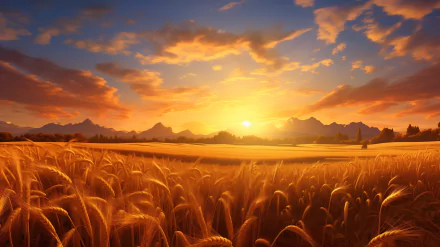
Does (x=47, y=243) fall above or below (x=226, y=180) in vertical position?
below

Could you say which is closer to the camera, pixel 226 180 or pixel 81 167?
pixel 226 180

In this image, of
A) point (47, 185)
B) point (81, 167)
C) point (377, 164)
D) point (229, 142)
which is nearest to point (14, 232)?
point (47, 185)

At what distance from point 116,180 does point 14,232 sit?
110cm

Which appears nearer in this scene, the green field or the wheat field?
the wheat field

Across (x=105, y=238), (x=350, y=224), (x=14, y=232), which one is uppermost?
(x=105, y=238)

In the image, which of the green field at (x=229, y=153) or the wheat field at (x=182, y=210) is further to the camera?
the green field at (x=229, y=153)

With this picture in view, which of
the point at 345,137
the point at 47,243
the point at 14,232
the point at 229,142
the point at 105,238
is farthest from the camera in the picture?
the point at 345,137

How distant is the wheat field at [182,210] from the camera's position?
2100 mm

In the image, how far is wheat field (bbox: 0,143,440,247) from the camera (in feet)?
6.89

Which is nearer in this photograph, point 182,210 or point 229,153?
point 182,210

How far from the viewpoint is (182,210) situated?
10.8 ft

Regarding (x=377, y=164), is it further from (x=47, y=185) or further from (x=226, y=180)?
(x=47, y=185)

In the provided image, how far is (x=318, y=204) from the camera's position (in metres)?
4.24

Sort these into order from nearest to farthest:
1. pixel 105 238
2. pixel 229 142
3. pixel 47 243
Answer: pixel 105 238, pixel 47 243, pixel 229 142
